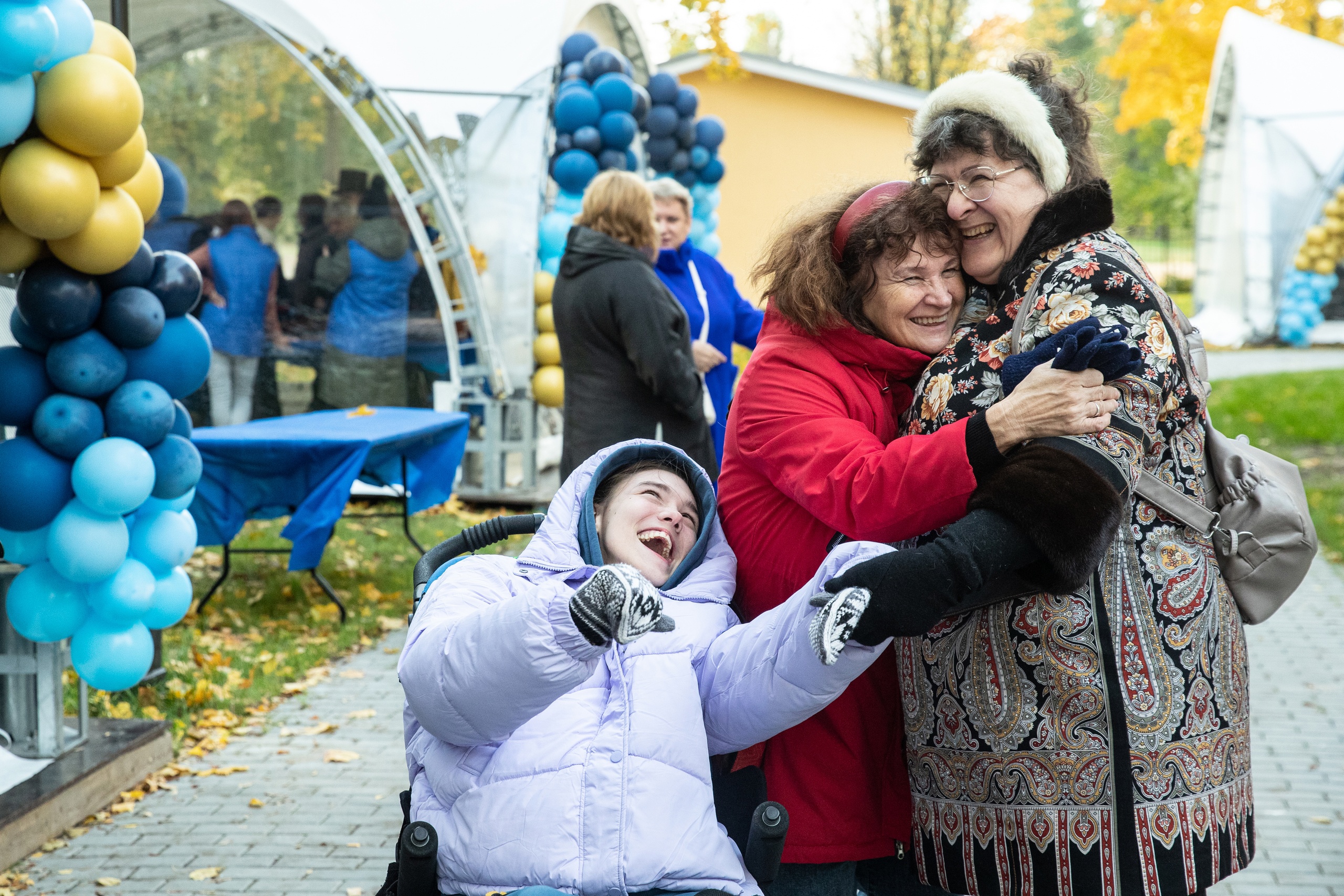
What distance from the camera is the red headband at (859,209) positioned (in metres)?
2.38

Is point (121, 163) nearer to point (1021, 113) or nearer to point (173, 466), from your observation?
point (173, 466)

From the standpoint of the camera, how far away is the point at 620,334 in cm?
558

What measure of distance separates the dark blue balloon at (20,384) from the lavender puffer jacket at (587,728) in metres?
2.28

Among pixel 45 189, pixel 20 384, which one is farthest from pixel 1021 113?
pixel 20 384

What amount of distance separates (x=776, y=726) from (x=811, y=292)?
79 centimetres

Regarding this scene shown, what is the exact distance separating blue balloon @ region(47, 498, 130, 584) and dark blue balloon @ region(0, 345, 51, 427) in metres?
0.18

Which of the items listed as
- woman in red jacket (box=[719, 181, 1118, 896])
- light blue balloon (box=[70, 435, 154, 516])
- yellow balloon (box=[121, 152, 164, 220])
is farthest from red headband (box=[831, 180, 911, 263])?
light blue balloon (box=[70, 435, 154, 516])

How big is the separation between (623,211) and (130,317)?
227 centimetres

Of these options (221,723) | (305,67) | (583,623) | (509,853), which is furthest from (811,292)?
(305,67)

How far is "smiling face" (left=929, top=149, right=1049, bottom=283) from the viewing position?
2270 millimetres

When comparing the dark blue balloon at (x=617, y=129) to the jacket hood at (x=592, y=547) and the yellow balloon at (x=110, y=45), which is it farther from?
the jacket hood at (x=592, y=547)

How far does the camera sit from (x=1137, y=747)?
2086 mm

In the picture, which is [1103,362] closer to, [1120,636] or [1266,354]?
[1120,636]

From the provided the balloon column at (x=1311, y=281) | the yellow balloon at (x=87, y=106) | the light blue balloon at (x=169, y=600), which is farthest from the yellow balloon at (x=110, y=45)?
the balloon column at (x=1311, y=281)
